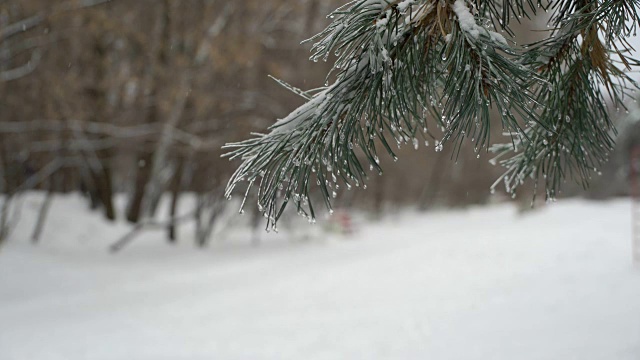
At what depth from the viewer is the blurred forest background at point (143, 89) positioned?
8.14 meters

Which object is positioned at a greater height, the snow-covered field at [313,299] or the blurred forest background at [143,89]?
the blurred forest background at [143,89]

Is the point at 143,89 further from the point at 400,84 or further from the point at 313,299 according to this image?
the point at 400,84

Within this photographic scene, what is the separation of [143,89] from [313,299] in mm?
5719

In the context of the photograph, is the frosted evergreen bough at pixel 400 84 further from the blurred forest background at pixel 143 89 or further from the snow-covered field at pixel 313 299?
the blurred forest background at pixel 143 89

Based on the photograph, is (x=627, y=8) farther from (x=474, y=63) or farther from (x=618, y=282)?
(x=618, y=282)

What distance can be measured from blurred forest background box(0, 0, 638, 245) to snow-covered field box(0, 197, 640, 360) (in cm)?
112

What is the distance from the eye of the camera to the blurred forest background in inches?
320

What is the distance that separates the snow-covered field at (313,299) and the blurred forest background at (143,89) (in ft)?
3.67

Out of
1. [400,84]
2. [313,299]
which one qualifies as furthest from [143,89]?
[400,84]

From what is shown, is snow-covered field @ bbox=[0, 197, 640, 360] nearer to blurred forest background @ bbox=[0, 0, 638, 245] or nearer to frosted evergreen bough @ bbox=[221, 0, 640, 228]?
blurred forest background @ bbox=[0, 0, 638, 245]

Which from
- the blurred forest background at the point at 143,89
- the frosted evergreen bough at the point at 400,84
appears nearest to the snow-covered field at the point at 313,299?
the blurred forest background at the point at 143,89

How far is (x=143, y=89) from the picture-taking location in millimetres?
9430

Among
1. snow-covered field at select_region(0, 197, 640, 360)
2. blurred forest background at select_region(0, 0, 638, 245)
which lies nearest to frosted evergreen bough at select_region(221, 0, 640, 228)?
snow-covered field at select_region(0, 197, 640, 360)

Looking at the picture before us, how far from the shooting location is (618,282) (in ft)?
19.0
